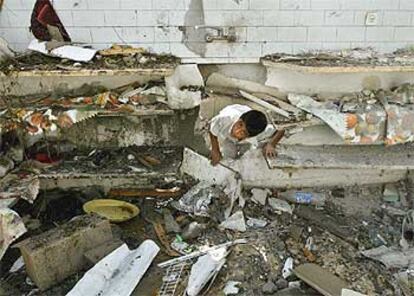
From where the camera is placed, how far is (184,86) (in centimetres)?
411

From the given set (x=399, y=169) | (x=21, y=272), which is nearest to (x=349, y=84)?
(x=399, y=169)

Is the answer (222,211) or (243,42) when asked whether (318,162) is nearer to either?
(222,211)

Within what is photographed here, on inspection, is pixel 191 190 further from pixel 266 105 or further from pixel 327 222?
pixel 327 222

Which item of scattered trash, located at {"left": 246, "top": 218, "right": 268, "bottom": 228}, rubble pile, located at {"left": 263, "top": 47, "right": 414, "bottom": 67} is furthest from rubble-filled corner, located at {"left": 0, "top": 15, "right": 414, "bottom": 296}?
rubble pile, located at {"left": 263, "top": 47, "right": 414, "bottom": 67}

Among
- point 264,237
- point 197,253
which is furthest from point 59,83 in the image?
point 264,237

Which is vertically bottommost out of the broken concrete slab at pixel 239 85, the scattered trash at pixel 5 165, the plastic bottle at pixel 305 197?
the plastic bottle at pixel 305 197

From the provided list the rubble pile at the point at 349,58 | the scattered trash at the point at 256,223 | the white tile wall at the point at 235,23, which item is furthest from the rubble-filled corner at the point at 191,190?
the rubble pile at the point at 349,58

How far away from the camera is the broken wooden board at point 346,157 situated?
410 centimetres

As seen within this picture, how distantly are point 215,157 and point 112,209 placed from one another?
108cm

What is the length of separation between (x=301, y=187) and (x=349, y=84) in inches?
44.0

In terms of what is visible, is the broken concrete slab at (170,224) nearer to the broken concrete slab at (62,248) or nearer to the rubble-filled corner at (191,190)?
the rubble-filled corner at (191,190)

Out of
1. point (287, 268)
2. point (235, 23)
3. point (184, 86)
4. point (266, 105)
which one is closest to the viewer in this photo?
point (287, 268)

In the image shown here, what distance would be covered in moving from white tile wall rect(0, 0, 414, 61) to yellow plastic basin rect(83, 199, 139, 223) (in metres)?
1.42

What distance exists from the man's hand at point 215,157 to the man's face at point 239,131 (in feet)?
1.45
